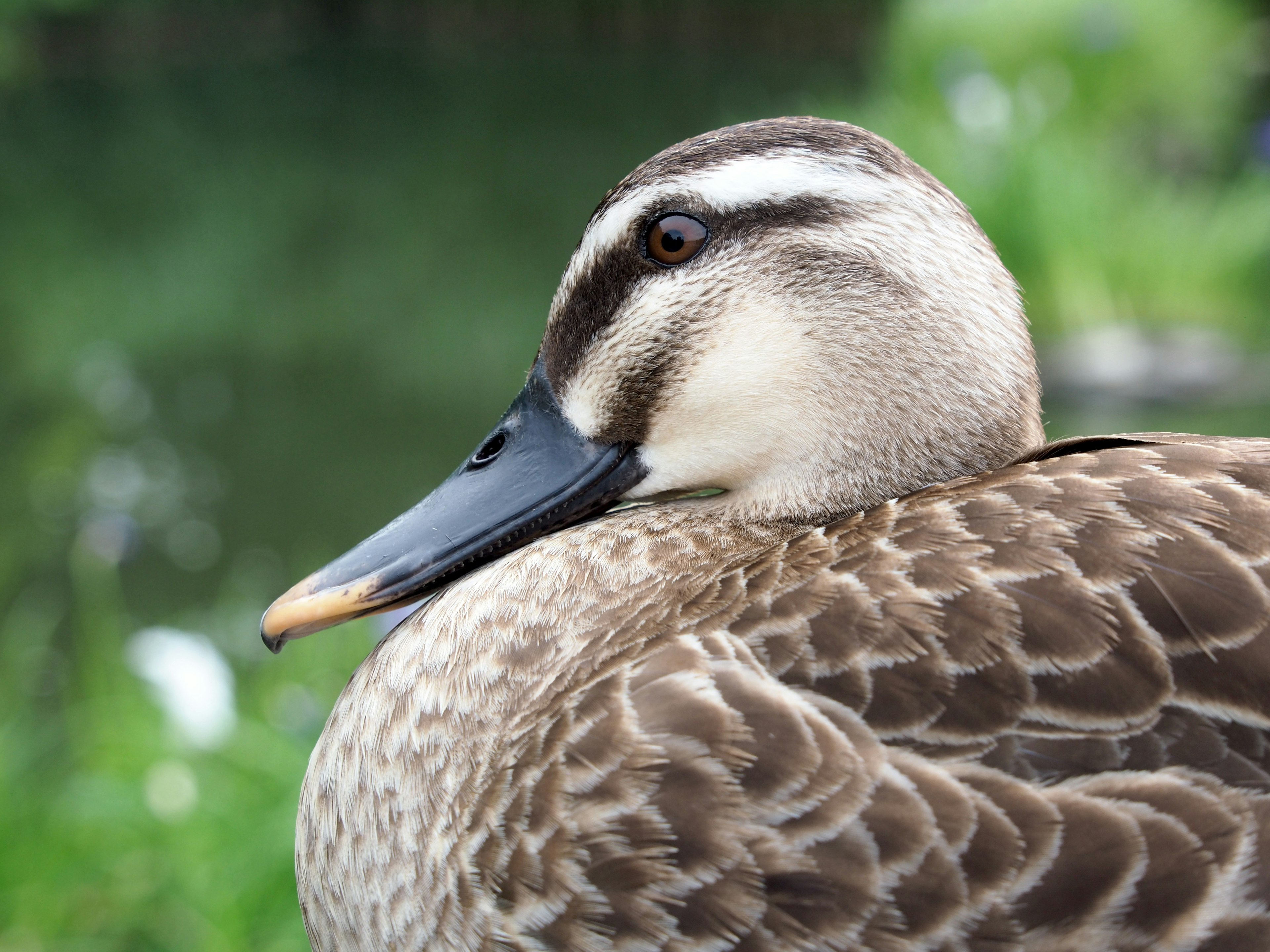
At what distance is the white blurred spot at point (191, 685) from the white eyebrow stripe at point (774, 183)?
1856 millimetres

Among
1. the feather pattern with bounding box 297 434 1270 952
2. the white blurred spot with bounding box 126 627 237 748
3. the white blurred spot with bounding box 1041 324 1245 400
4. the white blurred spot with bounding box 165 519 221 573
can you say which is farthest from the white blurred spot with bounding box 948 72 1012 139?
the feather pattern with bounding box 297 434 1270 952

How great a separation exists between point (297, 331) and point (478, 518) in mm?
8420

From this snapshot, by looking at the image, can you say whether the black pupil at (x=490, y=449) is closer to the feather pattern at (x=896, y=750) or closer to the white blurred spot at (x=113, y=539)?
the feather pattern at (x=896, y=750)

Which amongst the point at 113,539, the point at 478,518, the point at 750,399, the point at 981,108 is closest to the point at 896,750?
the point at 750,399

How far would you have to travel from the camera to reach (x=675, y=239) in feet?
4.87

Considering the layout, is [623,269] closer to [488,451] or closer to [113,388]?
[488,451]

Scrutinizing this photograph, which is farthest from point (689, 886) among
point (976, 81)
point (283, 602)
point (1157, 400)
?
point (976, 81)

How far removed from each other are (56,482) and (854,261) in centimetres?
575

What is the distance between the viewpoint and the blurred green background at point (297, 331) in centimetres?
286

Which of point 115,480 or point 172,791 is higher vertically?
point 172,791

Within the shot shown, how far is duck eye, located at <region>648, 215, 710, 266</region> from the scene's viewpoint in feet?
4.85

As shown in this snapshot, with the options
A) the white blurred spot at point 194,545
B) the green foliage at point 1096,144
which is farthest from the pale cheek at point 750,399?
the green foliage at point 1096,144

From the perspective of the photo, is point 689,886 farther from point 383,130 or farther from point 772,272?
point 383,130

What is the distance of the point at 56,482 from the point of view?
629cm
